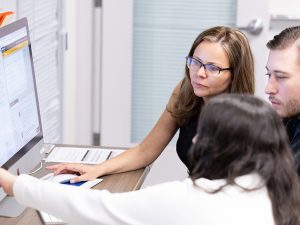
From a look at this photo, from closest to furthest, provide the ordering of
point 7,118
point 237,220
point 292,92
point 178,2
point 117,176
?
1. point 237,220
2. point 7,118
3. point 292,92
4. point 117,176
5. point 178,2

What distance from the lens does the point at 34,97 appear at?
6.81 ft

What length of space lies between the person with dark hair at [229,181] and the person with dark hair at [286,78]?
547 millimetres

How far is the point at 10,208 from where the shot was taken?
6.25 ft

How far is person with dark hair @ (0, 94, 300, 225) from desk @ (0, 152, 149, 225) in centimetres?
46

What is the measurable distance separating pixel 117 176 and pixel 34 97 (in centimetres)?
38

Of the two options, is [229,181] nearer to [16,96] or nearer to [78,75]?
[16,96]

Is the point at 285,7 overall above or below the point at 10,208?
above

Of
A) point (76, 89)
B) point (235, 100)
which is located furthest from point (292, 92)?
point (76, 89)

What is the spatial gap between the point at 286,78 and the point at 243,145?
66cm

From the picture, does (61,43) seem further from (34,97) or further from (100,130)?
(34,97)

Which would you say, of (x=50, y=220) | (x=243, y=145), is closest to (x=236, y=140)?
(x=243, y=145)

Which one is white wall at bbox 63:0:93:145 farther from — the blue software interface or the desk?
the blue software interface

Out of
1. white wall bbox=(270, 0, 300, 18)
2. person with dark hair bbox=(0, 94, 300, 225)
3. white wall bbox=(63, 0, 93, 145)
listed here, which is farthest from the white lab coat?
white wall bbox=(270, 0, 300, 18)

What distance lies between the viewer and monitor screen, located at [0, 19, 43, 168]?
1.82 metres
